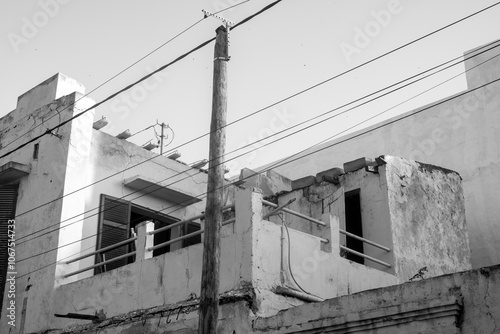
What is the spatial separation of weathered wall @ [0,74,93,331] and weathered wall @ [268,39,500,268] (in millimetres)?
6977

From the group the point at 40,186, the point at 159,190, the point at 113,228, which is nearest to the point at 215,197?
the point at 113,228

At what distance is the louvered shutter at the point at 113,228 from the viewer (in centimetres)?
1630

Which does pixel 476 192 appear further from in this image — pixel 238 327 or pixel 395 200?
pixel 238 327

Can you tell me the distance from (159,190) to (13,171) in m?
3.24

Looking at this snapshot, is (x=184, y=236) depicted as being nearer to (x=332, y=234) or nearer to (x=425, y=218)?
(x=332, y=234)

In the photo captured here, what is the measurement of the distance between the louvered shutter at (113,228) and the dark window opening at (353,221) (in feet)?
15.7

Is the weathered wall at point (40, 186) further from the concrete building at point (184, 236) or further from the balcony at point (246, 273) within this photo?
the balcony at point (246, 273)

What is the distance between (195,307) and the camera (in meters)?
12.5

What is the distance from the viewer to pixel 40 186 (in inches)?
650

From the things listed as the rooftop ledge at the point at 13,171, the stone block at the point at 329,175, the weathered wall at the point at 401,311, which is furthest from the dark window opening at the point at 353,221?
the rooftop ledge at the point at 13,171

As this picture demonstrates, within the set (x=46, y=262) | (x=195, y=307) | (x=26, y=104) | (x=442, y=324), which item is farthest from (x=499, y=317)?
(x=26, y=104)

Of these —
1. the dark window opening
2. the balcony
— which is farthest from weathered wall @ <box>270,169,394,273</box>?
the balcony

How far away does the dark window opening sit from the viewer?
15.4 meters

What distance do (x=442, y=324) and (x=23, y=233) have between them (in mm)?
10129
